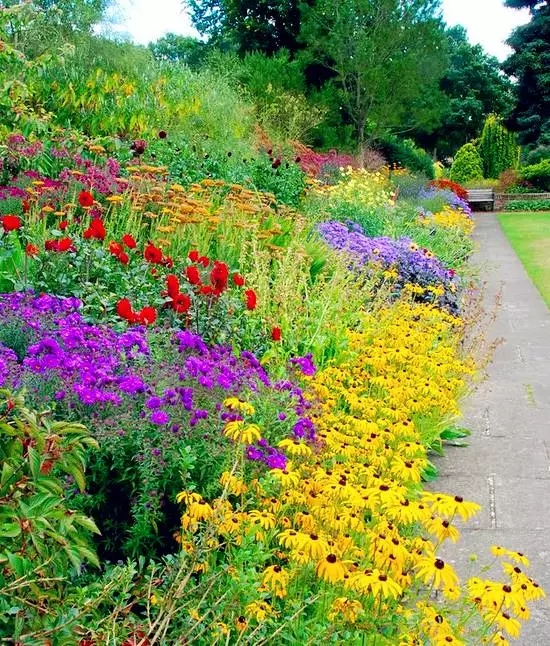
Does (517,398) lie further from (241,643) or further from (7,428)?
(7,428)

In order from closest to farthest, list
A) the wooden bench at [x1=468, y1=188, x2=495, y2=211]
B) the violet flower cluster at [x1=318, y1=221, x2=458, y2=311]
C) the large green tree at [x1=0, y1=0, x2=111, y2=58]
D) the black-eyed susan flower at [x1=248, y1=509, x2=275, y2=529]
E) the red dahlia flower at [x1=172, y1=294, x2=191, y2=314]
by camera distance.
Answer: the black-eyed susan flower at [x1=248, y1=509, x2=275, y2=529] < the red dahlia flower at [x1=172, y1=294, x2=191, y2=314] < the violet flower cluster at [x1=318, y1=221, x2=458, y2=311] < the large green tree at [x1=0, y1=0, x2=111, y2=58] < the wooden bench at [x1=468, y1=188, x2=495, y2=211]

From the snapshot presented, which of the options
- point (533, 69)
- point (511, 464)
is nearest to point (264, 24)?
point (533, 69)

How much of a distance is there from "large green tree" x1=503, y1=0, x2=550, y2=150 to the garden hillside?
23709 mm

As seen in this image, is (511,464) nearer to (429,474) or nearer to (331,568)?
(429,474)

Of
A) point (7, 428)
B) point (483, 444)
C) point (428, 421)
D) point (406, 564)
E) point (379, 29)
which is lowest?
point (483, 444)

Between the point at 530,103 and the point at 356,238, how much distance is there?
24.8 m

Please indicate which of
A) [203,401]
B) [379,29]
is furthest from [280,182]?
[379,29]

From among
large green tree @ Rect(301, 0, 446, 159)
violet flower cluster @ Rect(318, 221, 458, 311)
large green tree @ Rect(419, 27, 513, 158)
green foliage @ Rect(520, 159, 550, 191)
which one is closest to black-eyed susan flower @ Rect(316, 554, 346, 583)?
violet flower cluster @ Rect(318, 221, 458, 311)

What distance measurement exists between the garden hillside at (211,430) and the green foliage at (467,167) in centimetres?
2676

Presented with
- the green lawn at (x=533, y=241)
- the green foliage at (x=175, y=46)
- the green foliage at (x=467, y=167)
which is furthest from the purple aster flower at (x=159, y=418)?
the green foliage at (x=175, y=46)

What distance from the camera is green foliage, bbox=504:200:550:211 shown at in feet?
84.4

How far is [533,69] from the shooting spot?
28922 mm

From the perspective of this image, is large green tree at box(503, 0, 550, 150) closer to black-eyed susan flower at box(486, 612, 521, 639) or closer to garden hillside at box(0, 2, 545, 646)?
garden hillside at box(0, 2, 545, 646)

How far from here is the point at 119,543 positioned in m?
2.77
